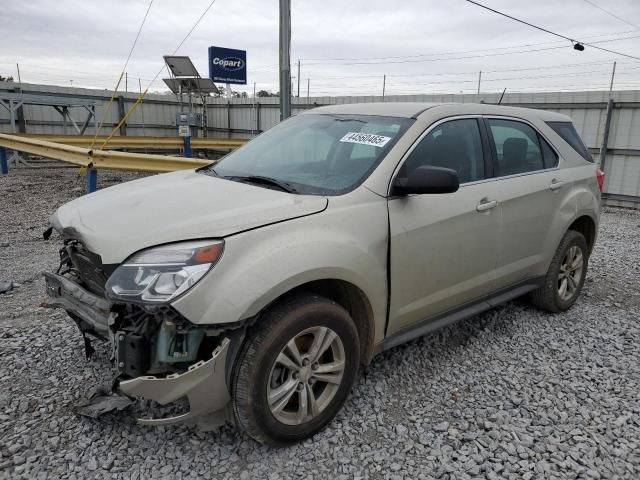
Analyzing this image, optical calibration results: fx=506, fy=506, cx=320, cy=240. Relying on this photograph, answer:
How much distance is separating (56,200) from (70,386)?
23.3 feet

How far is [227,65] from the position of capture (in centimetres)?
1761

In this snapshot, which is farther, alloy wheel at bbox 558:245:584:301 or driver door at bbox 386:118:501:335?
alloy wheel at bbox 558:245:584:301

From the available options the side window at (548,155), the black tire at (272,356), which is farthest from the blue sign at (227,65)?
the black tire at (272,356)

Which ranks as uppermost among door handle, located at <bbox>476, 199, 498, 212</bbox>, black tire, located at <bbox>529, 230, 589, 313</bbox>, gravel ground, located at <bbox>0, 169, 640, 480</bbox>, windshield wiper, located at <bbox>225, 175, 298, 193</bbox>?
windshield wiper, located at <bbox>225, 175, 298, 193</bbox>

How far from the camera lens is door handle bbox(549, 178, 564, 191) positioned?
404cm

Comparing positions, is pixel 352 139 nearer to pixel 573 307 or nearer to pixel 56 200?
pixel 573 307

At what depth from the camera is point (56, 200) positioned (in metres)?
9.23

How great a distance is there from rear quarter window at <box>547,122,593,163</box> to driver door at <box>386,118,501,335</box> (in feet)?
3.85

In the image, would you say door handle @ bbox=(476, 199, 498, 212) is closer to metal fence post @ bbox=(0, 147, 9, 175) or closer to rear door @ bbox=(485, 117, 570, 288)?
rear door @ bbox=(485, 117, 570, 288)

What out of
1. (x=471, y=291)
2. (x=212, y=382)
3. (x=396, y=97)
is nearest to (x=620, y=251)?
(x=471, y=291)

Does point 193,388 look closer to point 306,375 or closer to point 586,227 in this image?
point 306,375

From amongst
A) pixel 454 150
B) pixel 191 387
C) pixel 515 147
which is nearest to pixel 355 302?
pixel 191 387

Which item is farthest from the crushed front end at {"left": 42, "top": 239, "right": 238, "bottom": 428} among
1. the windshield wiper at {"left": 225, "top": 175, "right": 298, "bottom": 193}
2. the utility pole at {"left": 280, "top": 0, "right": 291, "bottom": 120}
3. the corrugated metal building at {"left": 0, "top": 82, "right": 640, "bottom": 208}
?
the corrugated metal building at {"left": 0, "top": 82, "right": 640, "bottom": 208}

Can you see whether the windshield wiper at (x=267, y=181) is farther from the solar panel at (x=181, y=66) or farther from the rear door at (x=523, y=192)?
the solar panel at (x=181, y=66)
